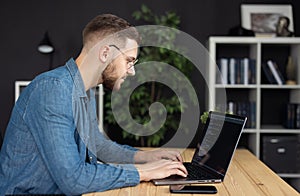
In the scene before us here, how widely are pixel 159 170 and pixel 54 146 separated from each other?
0.40m

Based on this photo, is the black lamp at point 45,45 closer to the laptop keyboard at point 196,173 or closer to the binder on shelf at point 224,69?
the binder on shelf at point 224,69

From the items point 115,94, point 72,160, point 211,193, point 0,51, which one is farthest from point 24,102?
point 0,51

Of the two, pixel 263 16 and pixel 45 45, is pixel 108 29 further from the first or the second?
pixel 263 16

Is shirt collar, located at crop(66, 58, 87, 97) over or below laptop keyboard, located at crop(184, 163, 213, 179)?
over

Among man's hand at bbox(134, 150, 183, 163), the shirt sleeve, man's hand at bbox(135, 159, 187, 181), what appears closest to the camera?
the shirt sleeve

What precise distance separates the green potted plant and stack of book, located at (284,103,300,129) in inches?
35.4

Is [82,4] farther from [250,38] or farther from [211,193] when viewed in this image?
[211,193]

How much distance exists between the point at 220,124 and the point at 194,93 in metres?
2.37

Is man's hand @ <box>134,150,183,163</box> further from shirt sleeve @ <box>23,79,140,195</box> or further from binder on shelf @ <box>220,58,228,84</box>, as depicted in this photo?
binder on shelf @ <box>220,58,228,84</box>

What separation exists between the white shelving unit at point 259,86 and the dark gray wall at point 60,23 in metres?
0.22

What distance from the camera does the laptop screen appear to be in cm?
195

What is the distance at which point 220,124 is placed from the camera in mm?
2121

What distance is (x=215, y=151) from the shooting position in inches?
80.8

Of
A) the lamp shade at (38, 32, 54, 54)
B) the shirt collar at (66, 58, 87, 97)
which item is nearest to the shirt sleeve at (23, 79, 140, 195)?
the shirt collar at (66, 58, 87, 97)
